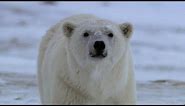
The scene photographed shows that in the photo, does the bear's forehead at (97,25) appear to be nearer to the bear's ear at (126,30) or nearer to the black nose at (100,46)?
the bear's ear at (126,30)

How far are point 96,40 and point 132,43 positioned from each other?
41.1 ft

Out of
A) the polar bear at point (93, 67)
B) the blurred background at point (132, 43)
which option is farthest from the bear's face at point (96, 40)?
the blurred background at point (132, 43)

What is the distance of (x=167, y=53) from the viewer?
16.1 m

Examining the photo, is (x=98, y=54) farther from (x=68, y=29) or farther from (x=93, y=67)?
(x=68, y=29)

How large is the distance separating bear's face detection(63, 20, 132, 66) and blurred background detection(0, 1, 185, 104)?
2.25 m

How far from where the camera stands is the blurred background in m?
9.08

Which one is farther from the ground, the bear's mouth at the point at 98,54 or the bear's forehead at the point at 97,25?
the bear's forehead at the point at 97,25

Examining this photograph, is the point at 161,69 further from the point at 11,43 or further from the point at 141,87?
the point at 11,43

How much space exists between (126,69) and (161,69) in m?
7.64

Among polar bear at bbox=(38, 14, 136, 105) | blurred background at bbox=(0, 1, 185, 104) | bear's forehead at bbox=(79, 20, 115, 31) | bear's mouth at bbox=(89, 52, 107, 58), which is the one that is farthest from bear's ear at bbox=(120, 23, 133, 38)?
blurred background at bbox=(0, 1, 185, 104)

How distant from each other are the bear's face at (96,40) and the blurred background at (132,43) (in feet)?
7.38

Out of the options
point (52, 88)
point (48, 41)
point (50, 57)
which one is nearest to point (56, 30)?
point (48, 41)

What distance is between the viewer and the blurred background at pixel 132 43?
29.8ft

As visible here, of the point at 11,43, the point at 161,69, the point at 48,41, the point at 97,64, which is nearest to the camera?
the point at 97,64
